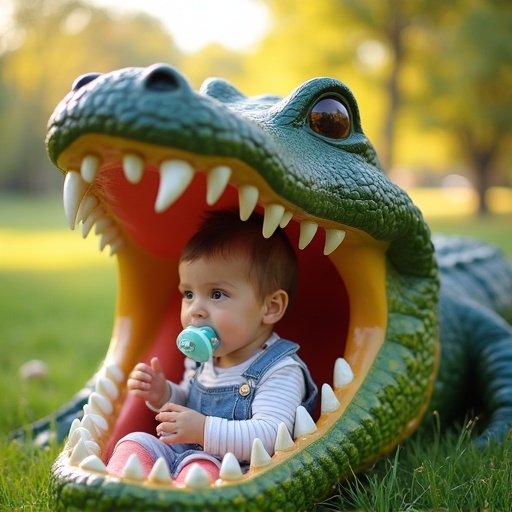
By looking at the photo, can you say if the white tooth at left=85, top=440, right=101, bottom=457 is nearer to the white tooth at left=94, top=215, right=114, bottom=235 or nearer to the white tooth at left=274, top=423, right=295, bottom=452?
the white tooth at left=274, top=423, right=295, bottom=452

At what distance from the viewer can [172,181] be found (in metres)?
1.55

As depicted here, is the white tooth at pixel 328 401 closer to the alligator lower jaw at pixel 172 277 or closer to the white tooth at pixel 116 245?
the alligator lower jaw at pixel 172 277

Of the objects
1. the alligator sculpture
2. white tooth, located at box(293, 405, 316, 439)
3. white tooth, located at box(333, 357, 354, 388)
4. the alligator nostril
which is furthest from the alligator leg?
the alligator nostril

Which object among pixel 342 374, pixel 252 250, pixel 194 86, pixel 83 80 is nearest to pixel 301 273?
pixel 252 250

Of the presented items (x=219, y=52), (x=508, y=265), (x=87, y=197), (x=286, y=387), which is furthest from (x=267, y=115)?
(x=219, y=52)

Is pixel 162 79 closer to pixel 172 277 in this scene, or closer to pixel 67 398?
pixel 172 277

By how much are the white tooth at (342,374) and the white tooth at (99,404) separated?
30.3 inches

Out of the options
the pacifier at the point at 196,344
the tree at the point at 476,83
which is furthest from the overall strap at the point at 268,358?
the tree at the point at 476,83

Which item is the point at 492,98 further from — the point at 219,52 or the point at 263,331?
the point at 219,52

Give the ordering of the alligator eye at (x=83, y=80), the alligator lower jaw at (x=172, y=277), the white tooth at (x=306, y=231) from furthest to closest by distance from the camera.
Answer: the white tooth at (x=306, y=231)
the alligator eye at (x=83, y=80)
the alligator lower jaw at (x=172, y=277)

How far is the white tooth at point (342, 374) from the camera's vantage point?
212 cm

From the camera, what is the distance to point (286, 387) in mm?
2066

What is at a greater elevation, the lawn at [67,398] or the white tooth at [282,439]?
the white tooth at [282,439]

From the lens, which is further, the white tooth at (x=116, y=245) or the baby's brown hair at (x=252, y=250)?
the white tooth at (x=116, y=245)
